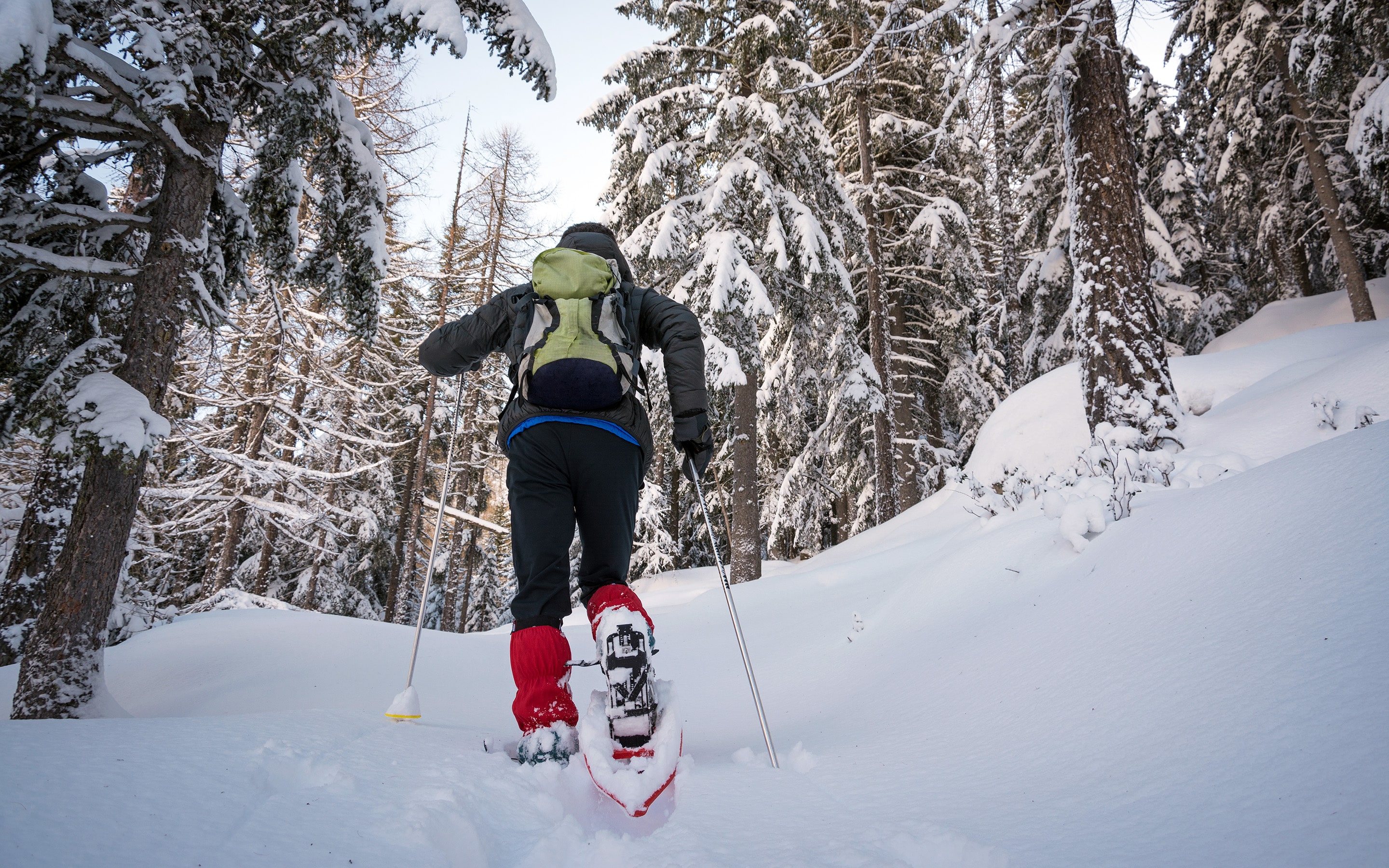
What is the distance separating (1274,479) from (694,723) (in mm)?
2779

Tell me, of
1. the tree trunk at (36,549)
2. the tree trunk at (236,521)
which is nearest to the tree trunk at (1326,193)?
the tree trunk at (36,549)

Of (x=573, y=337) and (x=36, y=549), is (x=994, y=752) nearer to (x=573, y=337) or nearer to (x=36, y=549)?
(x=573, y=337)

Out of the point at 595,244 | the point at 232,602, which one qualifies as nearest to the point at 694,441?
the point at 595,244

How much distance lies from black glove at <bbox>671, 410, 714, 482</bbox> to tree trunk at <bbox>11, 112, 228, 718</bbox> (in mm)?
3440

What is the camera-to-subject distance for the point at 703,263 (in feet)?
28.3

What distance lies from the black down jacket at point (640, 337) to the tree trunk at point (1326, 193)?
16259mm

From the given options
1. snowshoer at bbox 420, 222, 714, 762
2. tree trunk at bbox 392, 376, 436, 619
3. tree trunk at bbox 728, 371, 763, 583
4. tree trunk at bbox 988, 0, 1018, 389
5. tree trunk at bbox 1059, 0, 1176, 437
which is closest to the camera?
snowshoer at bbox 420, 222, 714, 762

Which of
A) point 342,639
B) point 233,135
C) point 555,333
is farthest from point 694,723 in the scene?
point 233,135

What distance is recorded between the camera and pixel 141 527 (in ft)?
28.0

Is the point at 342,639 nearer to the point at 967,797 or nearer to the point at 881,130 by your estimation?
the point at 967,797

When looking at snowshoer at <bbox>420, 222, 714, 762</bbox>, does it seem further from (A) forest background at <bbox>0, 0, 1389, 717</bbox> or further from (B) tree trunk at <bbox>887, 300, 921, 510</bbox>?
(B) tree trunk at <bbox>887, 300, 921, 510</bbox>

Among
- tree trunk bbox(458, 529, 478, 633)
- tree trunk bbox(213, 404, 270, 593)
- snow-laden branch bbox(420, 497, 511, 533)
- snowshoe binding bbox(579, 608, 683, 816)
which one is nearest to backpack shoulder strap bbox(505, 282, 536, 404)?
snowshoe binding bbox(579, 608, 683, 816)

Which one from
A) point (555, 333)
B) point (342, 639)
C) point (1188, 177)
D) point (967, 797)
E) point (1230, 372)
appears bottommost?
point (967, 797)

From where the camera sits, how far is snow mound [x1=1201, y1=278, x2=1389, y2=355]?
572 inches
